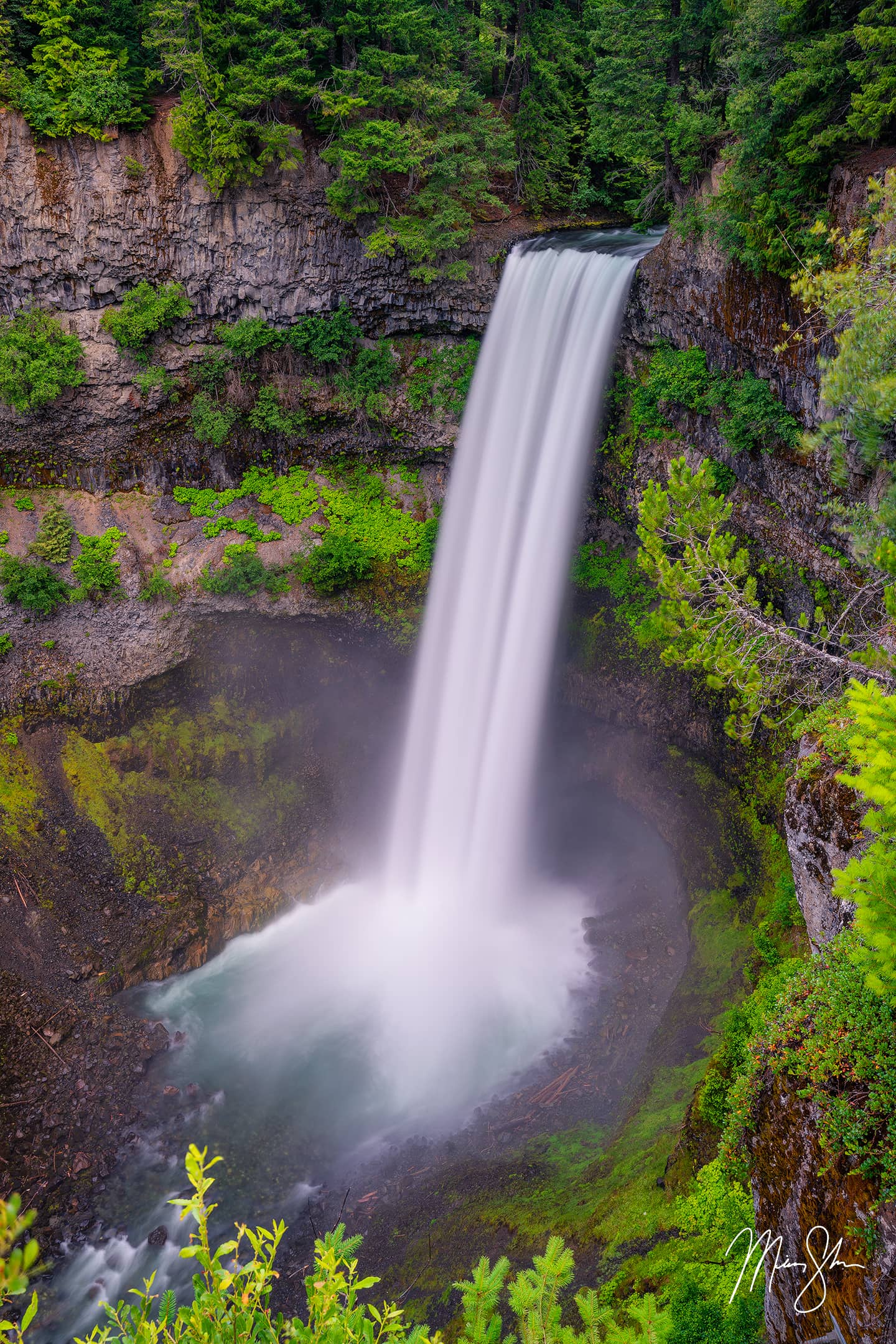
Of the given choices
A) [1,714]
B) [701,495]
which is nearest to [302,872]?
[1,714]

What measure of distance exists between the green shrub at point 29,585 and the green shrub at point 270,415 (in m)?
6.85

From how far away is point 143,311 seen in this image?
19.2m

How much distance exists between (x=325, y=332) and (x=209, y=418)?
3.94 m

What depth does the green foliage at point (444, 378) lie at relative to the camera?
2045 centimetres

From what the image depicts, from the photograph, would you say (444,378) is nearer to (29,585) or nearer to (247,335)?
(247,335)

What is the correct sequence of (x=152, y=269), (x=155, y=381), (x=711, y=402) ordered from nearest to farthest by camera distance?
(x=711, y=402)
(x=152, y=269)
(x=155, y=381)

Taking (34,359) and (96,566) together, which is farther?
(96,566)

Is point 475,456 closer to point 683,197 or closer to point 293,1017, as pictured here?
point 683,197

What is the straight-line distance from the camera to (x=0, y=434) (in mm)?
19312

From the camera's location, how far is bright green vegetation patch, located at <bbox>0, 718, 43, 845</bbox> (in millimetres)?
17391
